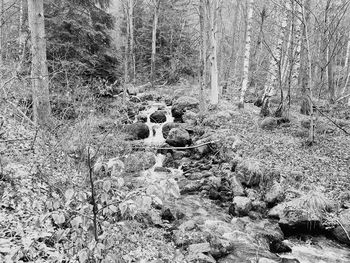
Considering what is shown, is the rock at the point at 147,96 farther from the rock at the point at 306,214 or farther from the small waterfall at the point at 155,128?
the rock at the point at 306,214

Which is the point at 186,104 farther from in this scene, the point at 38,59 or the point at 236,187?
the point at 38,59

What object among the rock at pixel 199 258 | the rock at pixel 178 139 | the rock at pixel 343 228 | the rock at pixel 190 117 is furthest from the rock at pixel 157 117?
the rock at pixel 199 258

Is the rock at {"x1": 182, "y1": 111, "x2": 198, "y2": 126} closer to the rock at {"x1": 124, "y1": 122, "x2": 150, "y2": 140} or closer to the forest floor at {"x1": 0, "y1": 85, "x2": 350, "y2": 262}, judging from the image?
the rock at {"x1": 124, "y1": 122, "x2": 150, "y2": 140}

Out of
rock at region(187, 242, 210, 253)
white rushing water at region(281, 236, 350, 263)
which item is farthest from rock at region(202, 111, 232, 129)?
rock at region(187, 242, 210, 253)

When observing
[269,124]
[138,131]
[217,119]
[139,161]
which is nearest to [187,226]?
[139,161]

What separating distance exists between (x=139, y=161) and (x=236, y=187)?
329 centimetres

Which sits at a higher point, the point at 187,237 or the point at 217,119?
the point at 217,119

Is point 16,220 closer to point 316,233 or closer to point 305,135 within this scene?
point 316,233

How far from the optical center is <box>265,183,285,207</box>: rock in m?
7.32

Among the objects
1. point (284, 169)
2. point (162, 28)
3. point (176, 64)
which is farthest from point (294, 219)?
point (162, 28)

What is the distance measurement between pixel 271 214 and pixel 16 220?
5469mm

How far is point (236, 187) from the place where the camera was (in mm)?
8141

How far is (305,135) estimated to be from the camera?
1034 cm

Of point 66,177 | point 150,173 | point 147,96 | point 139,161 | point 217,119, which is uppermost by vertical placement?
point 147,96
